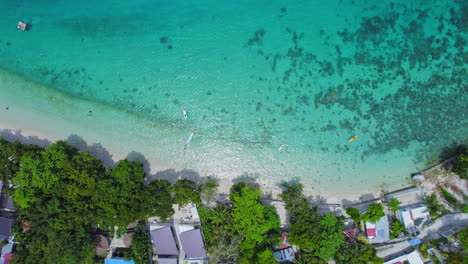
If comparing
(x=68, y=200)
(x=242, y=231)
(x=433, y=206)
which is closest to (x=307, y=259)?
(x=242, y=231)

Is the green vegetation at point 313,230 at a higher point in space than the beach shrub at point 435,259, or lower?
higher

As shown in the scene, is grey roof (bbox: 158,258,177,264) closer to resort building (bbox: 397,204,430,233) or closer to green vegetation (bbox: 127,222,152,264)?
green vegetation (bbox: 127,222,152,264)

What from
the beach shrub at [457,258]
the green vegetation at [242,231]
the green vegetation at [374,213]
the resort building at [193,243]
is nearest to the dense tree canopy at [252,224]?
the green vegetation at [242,231]

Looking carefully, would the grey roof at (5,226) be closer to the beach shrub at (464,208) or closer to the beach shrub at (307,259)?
the beach shrub at (307,259)

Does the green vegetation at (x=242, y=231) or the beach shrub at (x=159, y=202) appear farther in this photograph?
the beach shrub at (x=159, y=202)

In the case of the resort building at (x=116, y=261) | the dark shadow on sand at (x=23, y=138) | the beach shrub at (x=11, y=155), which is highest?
the dark shadow on sand at (x=23, y=138)

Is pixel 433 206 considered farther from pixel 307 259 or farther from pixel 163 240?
pixel 163 240

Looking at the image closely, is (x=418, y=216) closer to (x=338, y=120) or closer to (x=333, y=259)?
(x=333, y=259)
